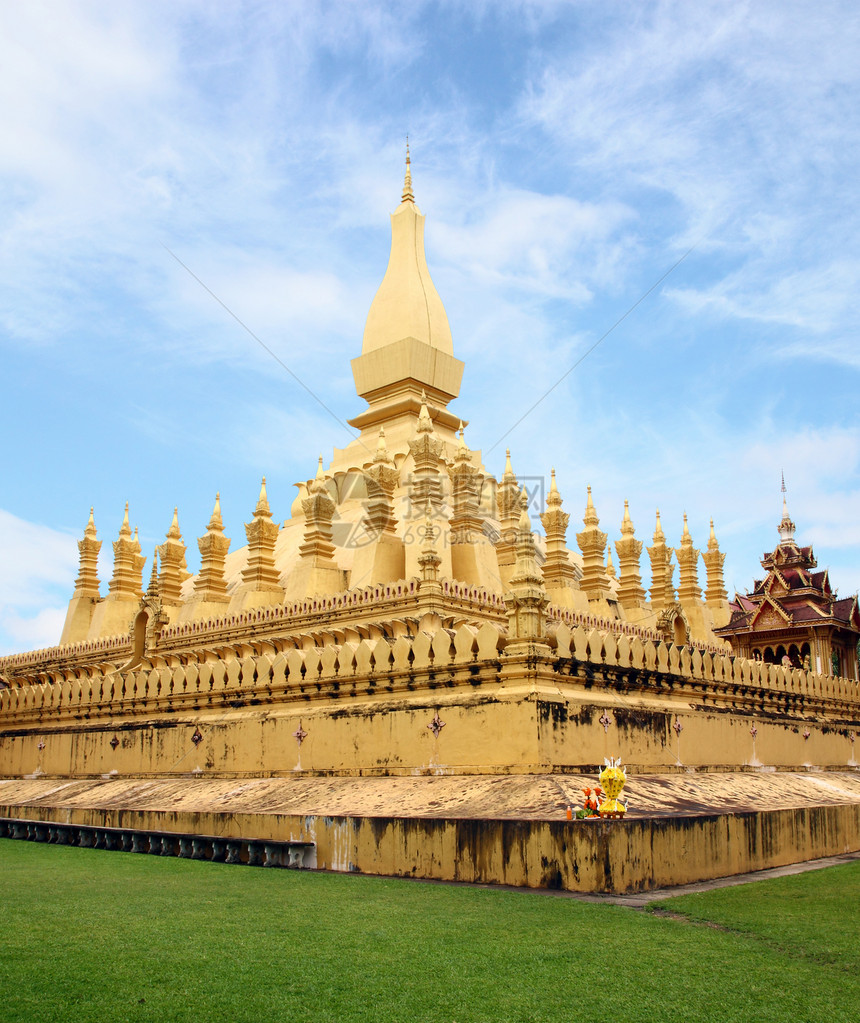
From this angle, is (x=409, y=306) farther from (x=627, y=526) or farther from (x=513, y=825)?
(x=513, y=825)

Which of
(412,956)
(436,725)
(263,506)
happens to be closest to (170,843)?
(436,725)

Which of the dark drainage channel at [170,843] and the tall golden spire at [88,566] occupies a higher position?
the tall golden spire at [88,566]

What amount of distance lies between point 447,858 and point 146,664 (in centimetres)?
1285

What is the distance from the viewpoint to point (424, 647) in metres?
11.6

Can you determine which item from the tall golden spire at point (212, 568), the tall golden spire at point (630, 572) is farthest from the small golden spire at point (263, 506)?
the tall golden spire at point (630, 572)

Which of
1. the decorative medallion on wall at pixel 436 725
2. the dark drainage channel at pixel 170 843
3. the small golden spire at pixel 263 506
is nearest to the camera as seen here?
the dark drainage channel at pixel 170 843

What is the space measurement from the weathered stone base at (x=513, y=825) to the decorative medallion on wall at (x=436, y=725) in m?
0.57

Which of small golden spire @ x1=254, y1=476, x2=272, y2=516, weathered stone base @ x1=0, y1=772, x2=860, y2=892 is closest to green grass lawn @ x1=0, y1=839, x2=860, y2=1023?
weathered stone base @ x1=0, y1=772, x2=860, y2=892

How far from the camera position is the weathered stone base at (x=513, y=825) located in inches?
320

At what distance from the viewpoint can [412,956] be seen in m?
5.41

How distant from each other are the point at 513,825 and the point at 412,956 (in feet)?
10.2

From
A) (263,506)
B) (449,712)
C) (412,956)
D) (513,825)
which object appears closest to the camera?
(412,956)

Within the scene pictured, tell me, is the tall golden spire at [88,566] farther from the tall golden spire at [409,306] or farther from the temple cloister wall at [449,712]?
the temple cloister wall at [449,712]

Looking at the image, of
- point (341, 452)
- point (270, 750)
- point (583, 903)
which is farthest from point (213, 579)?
point (583, 903)
